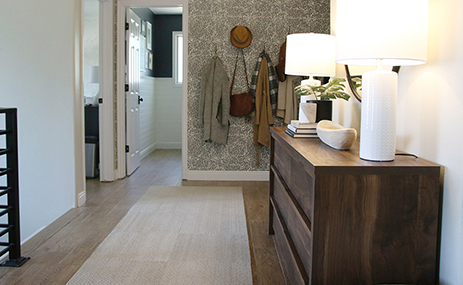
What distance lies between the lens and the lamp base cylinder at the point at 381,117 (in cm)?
150

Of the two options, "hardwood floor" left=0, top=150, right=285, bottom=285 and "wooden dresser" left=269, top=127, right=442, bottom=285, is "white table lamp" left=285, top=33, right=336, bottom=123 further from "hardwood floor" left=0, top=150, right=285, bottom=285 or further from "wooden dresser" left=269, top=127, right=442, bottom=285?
"wooden dresser" left=269, top=127, right=442, bottom=285

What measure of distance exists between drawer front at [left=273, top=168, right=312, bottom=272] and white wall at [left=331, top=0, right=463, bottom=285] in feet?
1.49

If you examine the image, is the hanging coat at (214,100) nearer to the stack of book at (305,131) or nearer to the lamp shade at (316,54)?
the lamp shade at (316,54)

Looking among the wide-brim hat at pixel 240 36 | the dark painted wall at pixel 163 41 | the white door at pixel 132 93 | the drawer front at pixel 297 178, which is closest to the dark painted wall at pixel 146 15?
the dark painted wall at pixel 163 41

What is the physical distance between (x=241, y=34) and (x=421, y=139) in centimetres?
332

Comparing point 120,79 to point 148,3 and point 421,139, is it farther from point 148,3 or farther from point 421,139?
point 421,139

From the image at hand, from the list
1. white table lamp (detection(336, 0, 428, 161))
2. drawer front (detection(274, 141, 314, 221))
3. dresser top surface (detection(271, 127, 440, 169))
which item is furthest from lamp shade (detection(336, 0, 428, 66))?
drawer front (detection(274, 141, 314, 221))

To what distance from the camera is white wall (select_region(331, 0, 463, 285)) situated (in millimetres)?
1359

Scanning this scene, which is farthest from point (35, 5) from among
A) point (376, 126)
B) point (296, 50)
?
point (376, 126)

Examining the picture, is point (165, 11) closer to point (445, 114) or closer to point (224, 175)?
point (224, 175)

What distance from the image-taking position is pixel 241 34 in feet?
15.3

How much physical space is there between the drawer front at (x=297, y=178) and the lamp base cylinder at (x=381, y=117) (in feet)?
0.83

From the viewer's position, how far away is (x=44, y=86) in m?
3.62

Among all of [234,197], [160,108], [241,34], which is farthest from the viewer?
[160,108]
